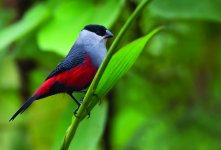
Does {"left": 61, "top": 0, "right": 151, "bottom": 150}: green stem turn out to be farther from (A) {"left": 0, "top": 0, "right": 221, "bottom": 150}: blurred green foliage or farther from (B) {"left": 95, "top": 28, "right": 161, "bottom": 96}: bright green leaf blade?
(A) {"left": 0, "top": 0, "right": 221, "bottom": 150}: blurred green foliage

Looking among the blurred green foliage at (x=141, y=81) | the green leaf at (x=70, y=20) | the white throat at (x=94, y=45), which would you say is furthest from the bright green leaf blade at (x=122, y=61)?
the blurred green foliage at (x=141, y=81)

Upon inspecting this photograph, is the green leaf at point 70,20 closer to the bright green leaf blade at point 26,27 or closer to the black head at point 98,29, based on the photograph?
the bright green leaf blade at point 26,27

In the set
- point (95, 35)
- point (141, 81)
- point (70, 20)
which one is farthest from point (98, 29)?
point (141, 81)

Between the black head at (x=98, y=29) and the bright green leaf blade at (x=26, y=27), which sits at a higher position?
the black head at (x=98, y=29)

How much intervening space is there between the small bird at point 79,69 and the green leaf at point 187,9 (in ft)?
1.13

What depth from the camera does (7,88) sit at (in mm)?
1306

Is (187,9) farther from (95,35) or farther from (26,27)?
(95,35)

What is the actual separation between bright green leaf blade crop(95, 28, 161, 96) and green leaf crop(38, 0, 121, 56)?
0.99 ft

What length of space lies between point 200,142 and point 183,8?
1.21ft

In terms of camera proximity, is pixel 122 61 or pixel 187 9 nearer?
pixel 122 61

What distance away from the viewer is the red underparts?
17.1 inches

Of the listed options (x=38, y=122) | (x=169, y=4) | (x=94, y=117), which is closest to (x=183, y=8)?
(x=169, y=4)

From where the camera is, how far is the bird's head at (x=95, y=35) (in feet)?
1.44

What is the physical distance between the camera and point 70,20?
0.83 metres
